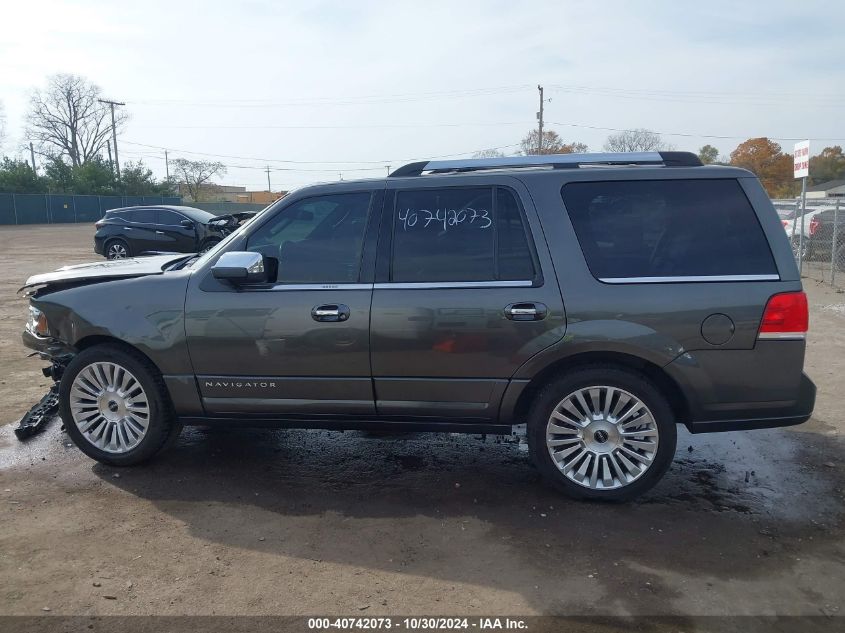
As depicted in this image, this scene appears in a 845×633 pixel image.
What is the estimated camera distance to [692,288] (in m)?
3.87

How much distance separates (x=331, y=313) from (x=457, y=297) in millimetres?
790

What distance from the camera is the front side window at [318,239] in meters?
4.28

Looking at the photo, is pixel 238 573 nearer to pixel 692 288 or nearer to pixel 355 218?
pixel 355 218

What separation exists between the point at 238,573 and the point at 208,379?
144cm

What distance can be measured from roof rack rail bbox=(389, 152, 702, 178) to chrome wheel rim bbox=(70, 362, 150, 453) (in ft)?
7.50

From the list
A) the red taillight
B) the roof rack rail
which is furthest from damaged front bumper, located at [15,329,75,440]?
the red taillight

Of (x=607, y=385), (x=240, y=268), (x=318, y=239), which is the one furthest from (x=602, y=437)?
(x=240, y=268)

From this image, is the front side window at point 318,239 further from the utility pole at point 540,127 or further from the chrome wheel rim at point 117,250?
the utility pole at point 540,127

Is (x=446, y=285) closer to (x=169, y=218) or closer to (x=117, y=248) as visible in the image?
(x=169, y=218)

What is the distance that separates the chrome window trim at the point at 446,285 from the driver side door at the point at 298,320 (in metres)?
0.13

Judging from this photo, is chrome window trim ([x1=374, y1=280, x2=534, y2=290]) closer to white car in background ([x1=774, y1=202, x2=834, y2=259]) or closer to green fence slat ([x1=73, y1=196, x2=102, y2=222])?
white car in background ([x1=774, y1=202, x2=834, y2=259])

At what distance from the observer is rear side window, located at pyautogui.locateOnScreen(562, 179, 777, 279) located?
389 cm

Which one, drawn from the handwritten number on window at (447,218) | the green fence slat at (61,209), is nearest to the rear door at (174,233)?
the handwritten number on window at (447,218)

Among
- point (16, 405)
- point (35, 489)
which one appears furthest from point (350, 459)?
point (16, 405)
